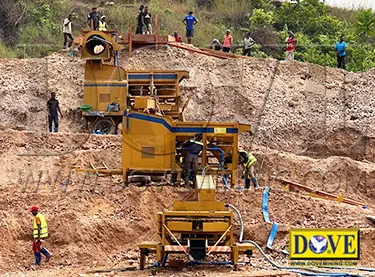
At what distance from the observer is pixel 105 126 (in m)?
25.3

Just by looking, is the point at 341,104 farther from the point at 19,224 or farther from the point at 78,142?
the point at 19,224

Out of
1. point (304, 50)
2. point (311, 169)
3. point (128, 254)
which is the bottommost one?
point (128, 254)

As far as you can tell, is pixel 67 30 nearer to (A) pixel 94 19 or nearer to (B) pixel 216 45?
(A) pixel 94 19

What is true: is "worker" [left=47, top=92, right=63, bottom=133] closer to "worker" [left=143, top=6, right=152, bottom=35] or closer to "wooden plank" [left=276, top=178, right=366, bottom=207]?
"worker" [left=143, top=6, right=152, bottom=35]

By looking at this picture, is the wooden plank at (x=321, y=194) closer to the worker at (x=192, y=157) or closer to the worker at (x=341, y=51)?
the worker at (x=192, y=157)

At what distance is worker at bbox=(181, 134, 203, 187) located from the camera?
1777 centimetres

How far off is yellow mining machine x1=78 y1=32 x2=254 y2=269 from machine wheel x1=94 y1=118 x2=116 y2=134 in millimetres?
92

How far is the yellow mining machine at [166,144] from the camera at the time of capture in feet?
47.1

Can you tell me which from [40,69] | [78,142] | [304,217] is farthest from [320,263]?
[40,69]

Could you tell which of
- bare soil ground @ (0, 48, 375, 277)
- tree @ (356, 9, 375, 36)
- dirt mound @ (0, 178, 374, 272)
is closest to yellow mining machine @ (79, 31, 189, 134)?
bare soil ground @ (0, 48, 375, 277)

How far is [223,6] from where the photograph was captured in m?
41.9

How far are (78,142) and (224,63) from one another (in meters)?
8.83

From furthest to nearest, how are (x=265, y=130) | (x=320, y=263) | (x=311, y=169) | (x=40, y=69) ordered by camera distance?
(x=40, y=69) → (x=265, y=130) → (x=311, y=169) → (x=320, y=263)

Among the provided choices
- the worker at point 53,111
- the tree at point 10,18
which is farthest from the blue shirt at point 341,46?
the tree at point 10,18
